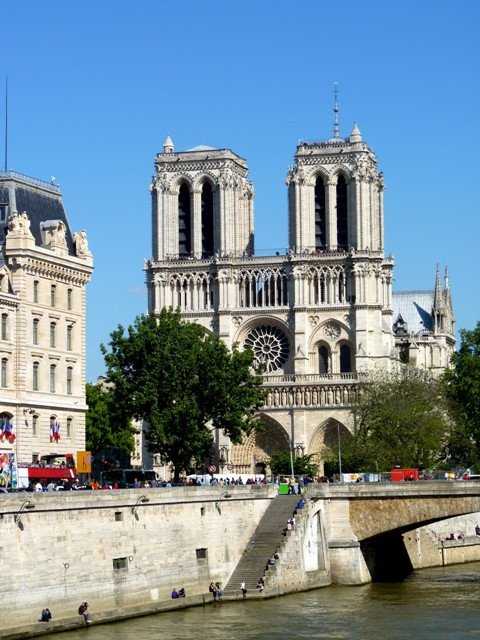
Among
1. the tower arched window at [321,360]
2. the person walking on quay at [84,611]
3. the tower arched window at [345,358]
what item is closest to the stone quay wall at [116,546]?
the person walking on quay at [84,611]

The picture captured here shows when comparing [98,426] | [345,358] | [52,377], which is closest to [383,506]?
[52,377]

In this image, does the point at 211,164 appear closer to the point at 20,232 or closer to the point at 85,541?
the point at 20,232

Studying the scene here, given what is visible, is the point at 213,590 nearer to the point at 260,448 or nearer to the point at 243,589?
the point at 243,589

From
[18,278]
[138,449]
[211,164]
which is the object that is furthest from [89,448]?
[18,278]

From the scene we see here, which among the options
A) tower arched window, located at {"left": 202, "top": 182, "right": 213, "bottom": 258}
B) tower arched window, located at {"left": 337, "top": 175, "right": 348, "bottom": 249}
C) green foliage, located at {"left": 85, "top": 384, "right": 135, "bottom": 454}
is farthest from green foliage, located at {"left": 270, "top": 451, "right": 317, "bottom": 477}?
tower arched window, located at {"left": 202, "top": 182, "right": 213, "bottom": 258}

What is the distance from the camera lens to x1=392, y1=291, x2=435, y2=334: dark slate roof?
159 meters

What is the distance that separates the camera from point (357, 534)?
224ft

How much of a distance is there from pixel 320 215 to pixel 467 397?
3215 centimetres

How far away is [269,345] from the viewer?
417ft

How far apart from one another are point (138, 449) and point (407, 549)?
260 feet

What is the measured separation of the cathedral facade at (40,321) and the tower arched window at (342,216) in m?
50.0

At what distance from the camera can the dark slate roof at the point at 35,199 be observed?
7556cm

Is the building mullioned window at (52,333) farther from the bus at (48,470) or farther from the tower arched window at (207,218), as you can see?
the tower arched window at (207,218)

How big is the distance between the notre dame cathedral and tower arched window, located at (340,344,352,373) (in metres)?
0.13
